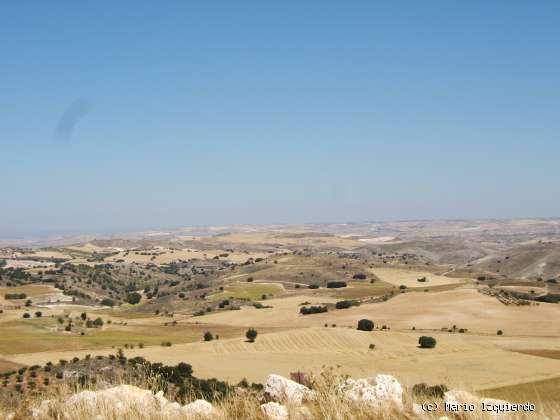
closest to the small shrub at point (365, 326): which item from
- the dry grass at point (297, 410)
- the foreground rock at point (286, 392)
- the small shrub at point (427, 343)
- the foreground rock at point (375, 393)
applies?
the small shrub at point (427, 343)

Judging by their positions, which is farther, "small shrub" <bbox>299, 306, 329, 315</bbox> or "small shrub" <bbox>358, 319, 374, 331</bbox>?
Answer: "small shrub" <bbox>299, 306, 329, 315</bbox>

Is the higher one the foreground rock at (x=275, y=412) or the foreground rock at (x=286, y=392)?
the foreground rock at (x=275, y=412)

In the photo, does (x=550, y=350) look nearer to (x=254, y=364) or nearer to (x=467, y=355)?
(x=467, y=355)

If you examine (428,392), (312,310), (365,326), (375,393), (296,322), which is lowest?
(296,322)

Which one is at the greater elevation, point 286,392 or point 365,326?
point 286,392

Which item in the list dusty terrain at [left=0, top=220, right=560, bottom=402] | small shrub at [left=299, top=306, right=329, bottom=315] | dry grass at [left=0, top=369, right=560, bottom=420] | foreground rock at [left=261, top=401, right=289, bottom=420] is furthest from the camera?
small shrub at [left=299, top=306, right=329, bottom=315]

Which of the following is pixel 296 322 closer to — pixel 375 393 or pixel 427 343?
pixel 427 343

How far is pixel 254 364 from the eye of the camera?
6159cm

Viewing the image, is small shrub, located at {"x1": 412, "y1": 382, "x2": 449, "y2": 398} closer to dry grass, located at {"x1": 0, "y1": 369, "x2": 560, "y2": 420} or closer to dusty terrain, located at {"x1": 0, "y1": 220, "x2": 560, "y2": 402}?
dusty terrain, located at {"x1": 0, "y1": 220, "x2": 560, "y2": 402}

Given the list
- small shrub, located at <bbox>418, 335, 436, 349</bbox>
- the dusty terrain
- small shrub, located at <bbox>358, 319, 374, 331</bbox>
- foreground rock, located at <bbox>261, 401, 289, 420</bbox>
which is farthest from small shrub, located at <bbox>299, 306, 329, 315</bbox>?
foreground rock, located at <bbox>261, 401, 289, 420</bbox>

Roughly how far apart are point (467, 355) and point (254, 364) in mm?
26051

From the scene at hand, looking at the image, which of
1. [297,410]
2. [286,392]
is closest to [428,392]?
[286,392]

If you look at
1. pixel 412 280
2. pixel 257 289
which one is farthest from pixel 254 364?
pixel 412 280

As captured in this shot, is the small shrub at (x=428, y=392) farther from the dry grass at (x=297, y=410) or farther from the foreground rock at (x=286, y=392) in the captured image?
the foreground rock at (x=286, y=392)
